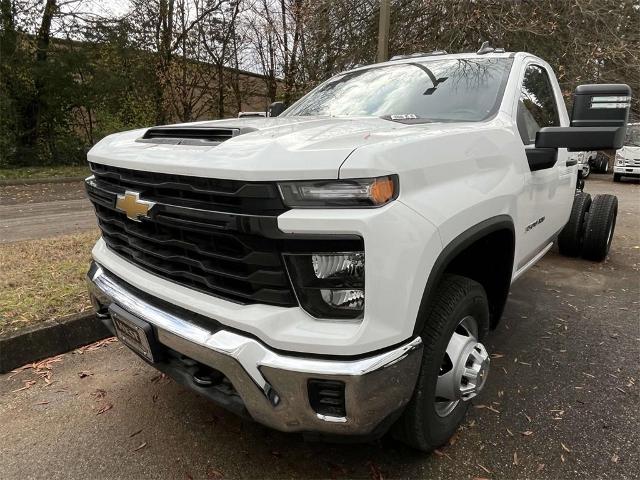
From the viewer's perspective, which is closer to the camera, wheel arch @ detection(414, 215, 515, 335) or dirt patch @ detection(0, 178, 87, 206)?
wheel arch @ detection(414, 215, 515, 335)

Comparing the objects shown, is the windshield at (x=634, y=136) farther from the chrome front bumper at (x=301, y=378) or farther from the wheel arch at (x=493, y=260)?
the chrome front bumper at (x=301, y=378)

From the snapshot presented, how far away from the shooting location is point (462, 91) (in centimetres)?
294

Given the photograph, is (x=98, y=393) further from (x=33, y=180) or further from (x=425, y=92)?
(x=33, y=180)

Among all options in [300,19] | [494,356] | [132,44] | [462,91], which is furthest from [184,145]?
[132,44]

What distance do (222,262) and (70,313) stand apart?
2.15 m

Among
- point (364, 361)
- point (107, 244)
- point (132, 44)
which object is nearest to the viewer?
point (364, 361)

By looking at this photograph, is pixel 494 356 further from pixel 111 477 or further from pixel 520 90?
pixel 111 477

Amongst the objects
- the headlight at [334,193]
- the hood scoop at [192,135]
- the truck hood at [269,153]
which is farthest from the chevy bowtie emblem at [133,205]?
the headlight at [334,193]

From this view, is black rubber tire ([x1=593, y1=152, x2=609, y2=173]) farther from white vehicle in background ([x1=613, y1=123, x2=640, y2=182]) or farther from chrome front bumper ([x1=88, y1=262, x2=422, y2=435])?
chrome front bumper ([x1=88, y1=262, x2=422, y2=435])

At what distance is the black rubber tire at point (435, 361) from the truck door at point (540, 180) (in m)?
0.72

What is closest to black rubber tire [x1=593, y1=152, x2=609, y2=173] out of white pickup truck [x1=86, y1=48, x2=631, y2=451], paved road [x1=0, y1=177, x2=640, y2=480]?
paved road [x1=0, y1=177, x2=640, y2=480]

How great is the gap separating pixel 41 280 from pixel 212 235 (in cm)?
295

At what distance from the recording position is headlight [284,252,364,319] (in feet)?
5.44

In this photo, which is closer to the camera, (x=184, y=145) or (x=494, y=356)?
(x=184, y=145)
